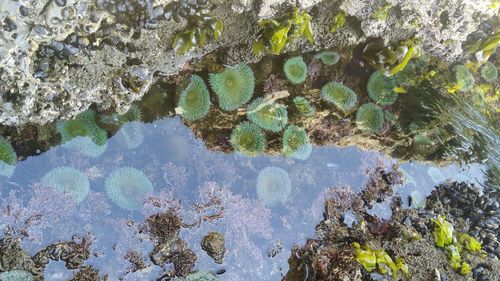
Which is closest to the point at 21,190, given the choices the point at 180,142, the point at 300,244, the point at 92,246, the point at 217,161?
the point at 92,246

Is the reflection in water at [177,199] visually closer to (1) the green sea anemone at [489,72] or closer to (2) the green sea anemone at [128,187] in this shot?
(2) the green sea anemone at [128,187]

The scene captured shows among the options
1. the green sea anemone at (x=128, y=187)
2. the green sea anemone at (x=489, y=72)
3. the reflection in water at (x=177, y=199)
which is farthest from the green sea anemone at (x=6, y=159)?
the green sea anemone at (x=489, y=72)

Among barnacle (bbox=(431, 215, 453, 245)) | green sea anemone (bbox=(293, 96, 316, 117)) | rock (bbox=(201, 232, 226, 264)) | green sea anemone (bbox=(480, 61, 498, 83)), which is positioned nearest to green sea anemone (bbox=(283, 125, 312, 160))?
green sea anemone (bbox=(293, 96, 316, 117))

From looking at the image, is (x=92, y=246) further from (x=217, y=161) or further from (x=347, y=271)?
(x=347, y=271)

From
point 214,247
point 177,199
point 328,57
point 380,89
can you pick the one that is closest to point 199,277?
point 214,247

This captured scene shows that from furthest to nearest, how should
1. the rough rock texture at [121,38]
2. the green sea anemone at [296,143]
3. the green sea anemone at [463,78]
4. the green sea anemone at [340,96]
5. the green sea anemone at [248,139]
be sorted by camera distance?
the green sea anemone at [463,78] → the green sea anemone at [340,96] → the green sea anemone at [296,143] → the green sea anemone at [248,139] → the rough rock texture at [121,38]

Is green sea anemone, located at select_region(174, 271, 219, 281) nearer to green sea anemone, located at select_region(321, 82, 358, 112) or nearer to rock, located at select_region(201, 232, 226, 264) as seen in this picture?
rock, located at select_region(201, 232, 226, 264)

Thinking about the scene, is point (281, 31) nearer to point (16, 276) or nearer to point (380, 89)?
point (380, 89)
